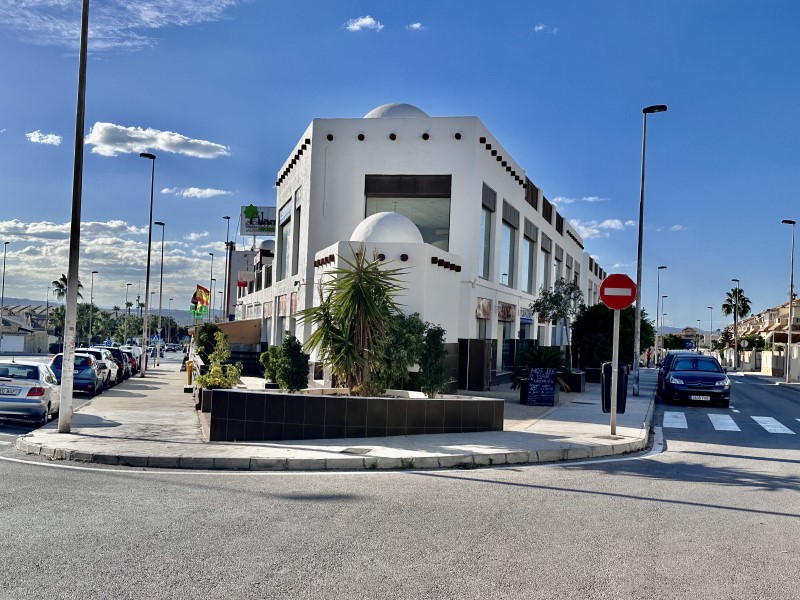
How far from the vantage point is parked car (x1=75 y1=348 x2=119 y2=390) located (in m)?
27.6

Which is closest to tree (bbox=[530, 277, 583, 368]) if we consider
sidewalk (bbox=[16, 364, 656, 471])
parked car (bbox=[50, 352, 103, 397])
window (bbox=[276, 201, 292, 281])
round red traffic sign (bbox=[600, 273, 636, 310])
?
window (bbox=[276, 201, 292, 281])

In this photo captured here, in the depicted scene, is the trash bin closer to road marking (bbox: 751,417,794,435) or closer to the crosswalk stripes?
the crosswalk stripes

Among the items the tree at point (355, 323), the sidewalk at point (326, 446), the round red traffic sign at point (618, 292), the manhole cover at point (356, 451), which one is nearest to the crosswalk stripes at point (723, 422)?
the sidewalk at point (326, 446)

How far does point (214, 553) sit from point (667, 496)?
17.9 ft

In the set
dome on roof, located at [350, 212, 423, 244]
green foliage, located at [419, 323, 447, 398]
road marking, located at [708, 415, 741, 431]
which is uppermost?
dome on roof, located at [350, 212, 423, 244]

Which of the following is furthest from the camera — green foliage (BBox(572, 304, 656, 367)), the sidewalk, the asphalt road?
green foliage (BBox(572, 304, 656, 367))

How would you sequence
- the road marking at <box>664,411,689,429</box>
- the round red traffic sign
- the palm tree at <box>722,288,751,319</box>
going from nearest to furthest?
the round red traffic sign
the road marking at <box>664,411,689,429</box>
the palm tree at <box>722,288,751,319</box>

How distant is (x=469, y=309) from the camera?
86.0 ft

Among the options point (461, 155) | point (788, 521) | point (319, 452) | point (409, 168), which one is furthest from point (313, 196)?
point (788, 521)

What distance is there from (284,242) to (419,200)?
11.2m

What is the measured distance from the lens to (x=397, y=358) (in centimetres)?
1617

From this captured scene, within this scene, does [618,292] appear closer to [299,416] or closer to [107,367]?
[299,416]

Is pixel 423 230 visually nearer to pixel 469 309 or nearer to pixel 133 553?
pixel 469 309

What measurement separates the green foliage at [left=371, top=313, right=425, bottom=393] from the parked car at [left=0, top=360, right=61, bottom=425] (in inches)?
267
